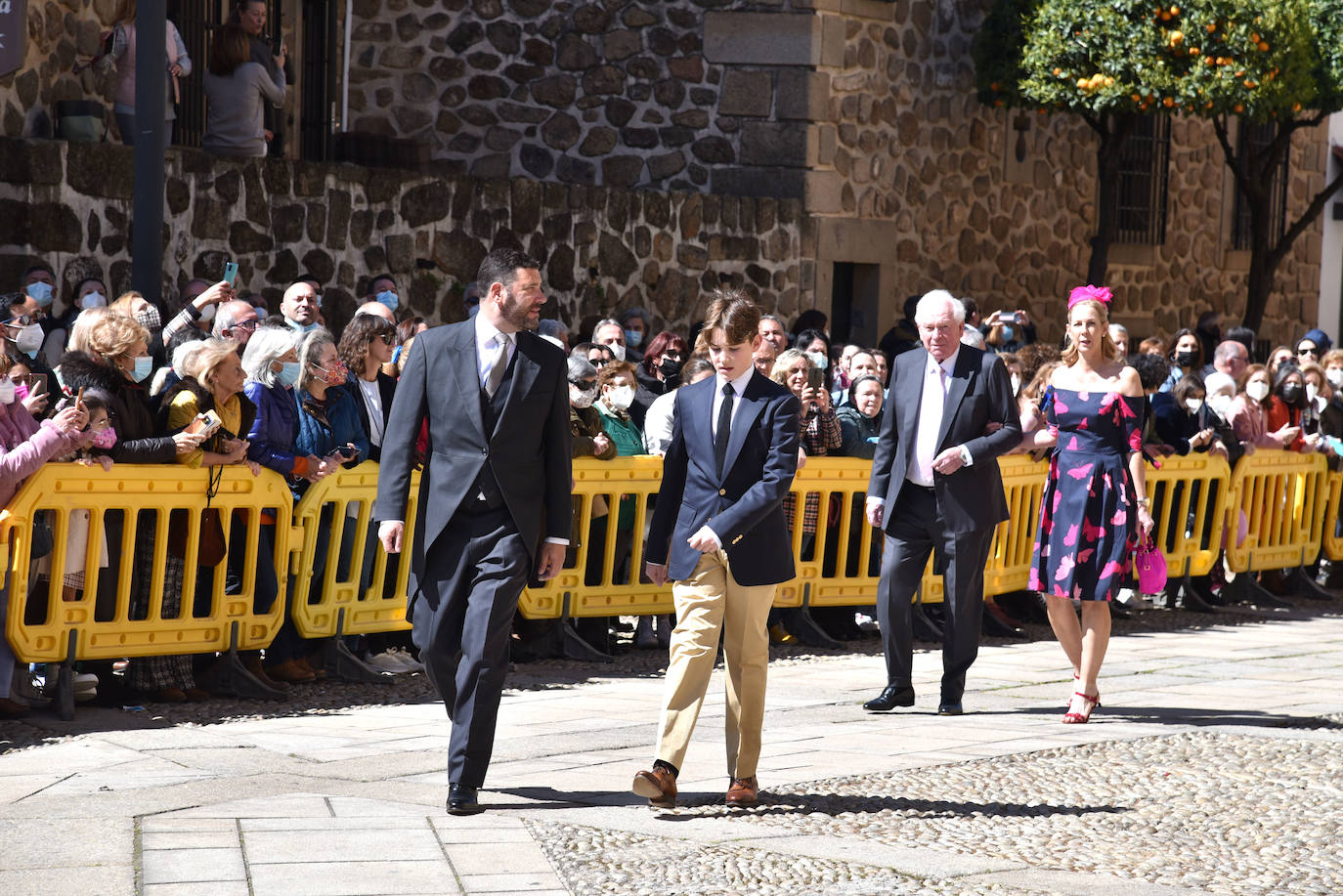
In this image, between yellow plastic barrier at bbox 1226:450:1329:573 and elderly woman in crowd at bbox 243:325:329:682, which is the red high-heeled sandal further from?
yellow plastic barrier at bbox 1226:450:1329:573

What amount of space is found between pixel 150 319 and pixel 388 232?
428 cm

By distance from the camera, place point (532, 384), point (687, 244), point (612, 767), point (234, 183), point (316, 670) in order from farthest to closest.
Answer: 1. point (687, 244)
2. point (234, 183)
3. point (316, 670)
4. point (612, 767)
5. point (532, 384)

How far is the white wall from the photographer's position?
26609 mm

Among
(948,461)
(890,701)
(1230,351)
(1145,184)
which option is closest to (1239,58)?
(1230,351)

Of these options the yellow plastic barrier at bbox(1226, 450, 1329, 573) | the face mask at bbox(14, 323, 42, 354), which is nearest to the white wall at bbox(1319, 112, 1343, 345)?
the yellow plastic barrier at bbox(1226, 450, 1329, 573)

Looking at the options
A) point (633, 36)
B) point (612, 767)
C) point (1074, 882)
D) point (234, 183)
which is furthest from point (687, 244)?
point (1074, 882)

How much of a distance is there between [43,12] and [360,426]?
486cm

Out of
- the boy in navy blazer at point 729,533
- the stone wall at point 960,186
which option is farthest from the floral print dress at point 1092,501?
the stone wall at point 960,186

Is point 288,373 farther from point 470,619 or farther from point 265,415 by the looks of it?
point 470,619

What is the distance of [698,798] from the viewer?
21.0 feet

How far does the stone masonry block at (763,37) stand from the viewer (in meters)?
16.3

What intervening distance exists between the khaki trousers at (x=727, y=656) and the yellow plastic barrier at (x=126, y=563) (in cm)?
233

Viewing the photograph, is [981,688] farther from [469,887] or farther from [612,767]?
[469,887]

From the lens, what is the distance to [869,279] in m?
17.3
